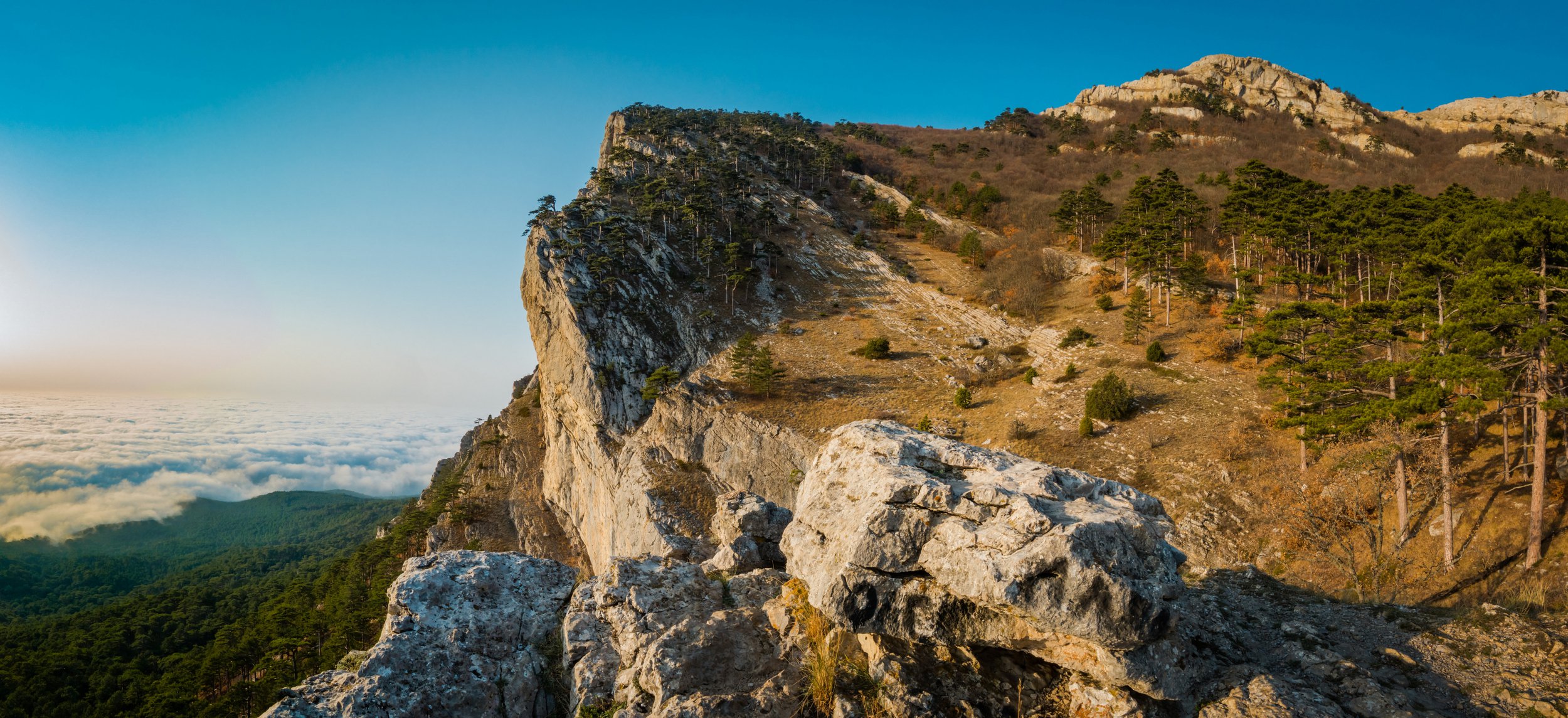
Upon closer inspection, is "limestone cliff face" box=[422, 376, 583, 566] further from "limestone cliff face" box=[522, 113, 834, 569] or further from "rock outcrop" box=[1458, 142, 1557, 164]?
"rock outcrop" box=[1458, 142, 1557, 164]

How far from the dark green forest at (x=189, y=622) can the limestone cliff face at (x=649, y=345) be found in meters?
15.0

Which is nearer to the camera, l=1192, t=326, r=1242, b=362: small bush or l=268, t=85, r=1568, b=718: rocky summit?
l=268, t=85, r=1568, b=718: rocky summit

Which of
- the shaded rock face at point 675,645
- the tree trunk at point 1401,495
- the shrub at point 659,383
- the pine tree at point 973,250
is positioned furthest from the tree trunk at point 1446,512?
the pine tree at point 973,250

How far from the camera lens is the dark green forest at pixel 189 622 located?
36906mm

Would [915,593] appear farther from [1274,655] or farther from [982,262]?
[982,262]

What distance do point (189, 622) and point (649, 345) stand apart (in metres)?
53.4

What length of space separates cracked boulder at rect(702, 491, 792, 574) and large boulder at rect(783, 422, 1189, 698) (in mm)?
3383

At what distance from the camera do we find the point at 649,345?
48.2m

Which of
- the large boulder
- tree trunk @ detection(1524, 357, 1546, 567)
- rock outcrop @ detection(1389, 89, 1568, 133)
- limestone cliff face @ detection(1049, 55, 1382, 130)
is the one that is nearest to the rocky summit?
the large boulder

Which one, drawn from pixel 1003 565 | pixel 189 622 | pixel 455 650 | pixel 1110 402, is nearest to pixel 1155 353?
pixel 1110 402

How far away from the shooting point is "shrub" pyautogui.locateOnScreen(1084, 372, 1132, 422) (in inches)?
1303

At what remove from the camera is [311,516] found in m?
149

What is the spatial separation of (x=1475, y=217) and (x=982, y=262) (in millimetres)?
40157

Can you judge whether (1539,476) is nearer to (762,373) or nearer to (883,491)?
(883,491)
